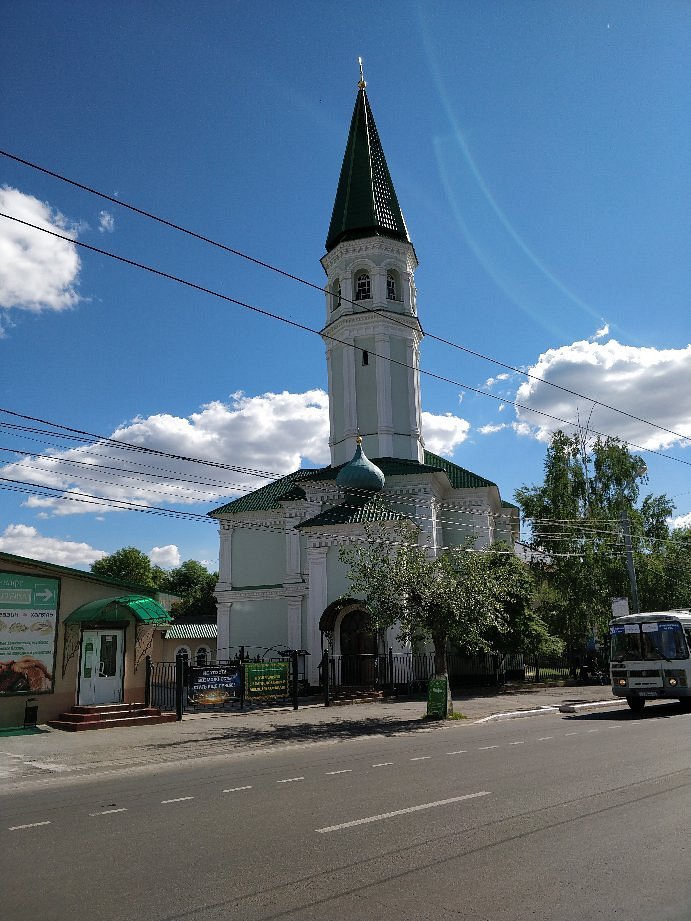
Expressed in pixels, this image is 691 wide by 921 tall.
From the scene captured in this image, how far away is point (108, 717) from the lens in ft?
61.4

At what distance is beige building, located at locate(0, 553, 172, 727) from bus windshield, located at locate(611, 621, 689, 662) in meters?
13.1

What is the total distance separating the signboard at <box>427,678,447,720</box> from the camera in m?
19.7

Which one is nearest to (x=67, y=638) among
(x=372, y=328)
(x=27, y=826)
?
(x=27, y=826)

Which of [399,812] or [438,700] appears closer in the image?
[399,812]

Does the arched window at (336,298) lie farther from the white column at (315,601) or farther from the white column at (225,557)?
Result: the white column at (315,601)

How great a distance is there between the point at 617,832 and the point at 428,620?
13057mm

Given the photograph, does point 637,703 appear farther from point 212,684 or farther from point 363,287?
point 363,287

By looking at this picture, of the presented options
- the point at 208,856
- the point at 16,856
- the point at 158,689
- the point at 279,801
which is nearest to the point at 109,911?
the point at 208,856

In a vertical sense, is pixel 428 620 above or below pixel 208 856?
above

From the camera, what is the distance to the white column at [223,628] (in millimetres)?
37062

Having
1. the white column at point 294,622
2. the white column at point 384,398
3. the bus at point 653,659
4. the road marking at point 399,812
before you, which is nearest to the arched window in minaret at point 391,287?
the white column at point 384,398

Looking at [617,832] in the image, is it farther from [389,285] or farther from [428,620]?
[389,285]

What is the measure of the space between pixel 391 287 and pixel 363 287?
60.0 inches

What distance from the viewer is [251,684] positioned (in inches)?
907
